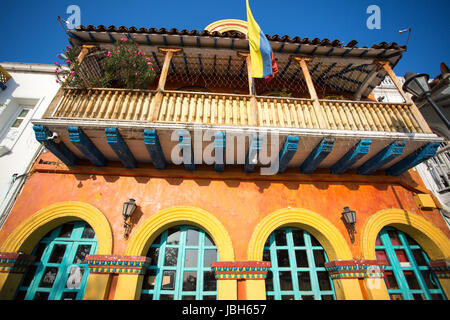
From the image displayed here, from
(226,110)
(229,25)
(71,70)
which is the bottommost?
(226,110)

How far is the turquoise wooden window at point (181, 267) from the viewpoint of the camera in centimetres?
446

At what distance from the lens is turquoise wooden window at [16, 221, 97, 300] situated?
4375 millimetres

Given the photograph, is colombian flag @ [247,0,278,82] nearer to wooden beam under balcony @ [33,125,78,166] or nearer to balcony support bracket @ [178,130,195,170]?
balcony support bracket @ [178,130,195,170]

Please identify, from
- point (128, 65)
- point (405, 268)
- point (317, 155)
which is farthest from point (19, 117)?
point (405, 268)

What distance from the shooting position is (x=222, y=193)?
5.22 m

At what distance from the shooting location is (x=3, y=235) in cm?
446

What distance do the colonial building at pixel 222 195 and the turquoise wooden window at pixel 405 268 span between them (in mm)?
30

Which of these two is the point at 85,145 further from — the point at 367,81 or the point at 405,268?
the point at 367,81

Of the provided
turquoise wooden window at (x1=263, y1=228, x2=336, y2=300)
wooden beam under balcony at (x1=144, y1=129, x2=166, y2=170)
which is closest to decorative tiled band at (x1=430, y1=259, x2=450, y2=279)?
turquoise wooden window at (x1=263, y1=228, x2=336, y2=300)

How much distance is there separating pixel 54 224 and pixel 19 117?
169 inches

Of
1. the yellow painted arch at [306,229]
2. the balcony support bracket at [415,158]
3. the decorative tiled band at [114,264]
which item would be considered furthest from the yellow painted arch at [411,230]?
the decorative tiled band at [114,264]
